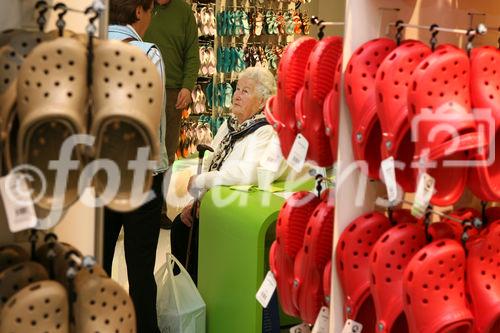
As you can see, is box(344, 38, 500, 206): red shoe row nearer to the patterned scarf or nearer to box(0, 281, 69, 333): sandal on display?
box(0, 281, 69, 333): sandal on display

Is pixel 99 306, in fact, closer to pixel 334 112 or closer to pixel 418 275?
pixel 418 275

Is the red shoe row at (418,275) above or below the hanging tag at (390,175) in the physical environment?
below

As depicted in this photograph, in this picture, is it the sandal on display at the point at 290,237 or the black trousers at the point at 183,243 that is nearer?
the sandal on display at the point at 290,237

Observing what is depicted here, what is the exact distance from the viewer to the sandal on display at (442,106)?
82.5 inches

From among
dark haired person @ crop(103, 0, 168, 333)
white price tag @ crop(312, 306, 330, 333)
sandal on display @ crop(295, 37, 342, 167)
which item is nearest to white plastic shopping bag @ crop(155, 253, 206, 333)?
dark haired person @ crop(103, 0, 168, 333)

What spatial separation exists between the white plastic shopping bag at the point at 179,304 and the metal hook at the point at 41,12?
267 centimetres

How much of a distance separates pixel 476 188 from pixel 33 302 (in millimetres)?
Result: 1230

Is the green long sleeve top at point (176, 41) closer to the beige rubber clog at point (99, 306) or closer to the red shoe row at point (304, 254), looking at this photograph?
the red shoe row at point (304, 254)

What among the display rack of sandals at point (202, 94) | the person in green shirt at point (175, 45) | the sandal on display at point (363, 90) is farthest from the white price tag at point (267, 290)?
the display rack of sandals at point (202, 94)

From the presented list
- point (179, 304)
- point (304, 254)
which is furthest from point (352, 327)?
point (179, 304)

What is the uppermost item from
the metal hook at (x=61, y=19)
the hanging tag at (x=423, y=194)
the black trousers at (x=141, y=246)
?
the metal hook at (x=61, y=19)

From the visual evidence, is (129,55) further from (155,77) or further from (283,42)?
(283,42)

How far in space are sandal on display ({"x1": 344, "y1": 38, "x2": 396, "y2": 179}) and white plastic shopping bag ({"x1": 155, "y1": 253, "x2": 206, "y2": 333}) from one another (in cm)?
207

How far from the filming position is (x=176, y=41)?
6332 mm
